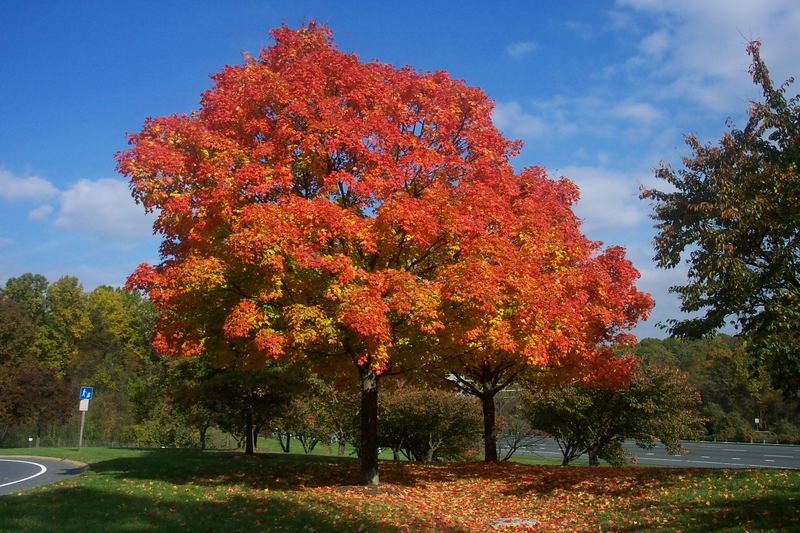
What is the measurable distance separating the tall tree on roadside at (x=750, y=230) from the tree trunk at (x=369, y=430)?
7273 mm

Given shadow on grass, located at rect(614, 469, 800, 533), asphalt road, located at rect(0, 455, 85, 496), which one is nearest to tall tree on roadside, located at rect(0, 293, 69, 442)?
asphalt road, located at rect(0, 455, 85, 496)

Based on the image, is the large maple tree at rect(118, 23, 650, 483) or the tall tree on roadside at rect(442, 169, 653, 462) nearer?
the large maple tree at rect(118, 23, 650, 483)

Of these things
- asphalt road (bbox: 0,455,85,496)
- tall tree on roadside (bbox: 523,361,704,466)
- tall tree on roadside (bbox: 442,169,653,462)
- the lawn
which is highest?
tall tree on roadside (bbox: 442,169,653,462)

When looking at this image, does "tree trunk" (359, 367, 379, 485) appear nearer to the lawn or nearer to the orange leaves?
the lawn

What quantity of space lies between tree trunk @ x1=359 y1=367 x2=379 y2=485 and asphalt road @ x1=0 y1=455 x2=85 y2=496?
8802mm

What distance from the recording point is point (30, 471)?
21.0 meters

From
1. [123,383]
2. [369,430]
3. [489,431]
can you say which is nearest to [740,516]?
[369,430]

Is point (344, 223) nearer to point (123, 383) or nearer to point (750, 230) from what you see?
point (750, 230)

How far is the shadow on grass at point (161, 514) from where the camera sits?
30.0 feet

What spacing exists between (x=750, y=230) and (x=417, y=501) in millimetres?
8855

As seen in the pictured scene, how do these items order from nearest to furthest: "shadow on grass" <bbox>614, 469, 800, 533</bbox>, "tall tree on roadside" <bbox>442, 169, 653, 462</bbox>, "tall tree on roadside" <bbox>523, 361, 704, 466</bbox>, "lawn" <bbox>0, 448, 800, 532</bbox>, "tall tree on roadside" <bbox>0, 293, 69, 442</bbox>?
"shadow on grass" <bbox>614, 469, 800, 533</bbox> → "lawn" <bbox>0, 448, 800, 532</bbox> → "tall tree on roadside" <bbox>442, 169, 653, 462</bbox> → "tall tree on roadside" <bbox>523, 361, 704, 466</bbox> → "tall tree on roadside" <bbox>0, 293, 69, 442</bbox>

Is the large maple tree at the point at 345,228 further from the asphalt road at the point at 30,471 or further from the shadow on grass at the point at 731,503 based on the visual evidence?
the asphalt road at the point at 30,471

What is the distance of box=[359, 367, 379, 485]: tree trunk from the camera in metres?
13.4

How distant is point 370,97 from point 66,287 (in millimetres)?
78854
